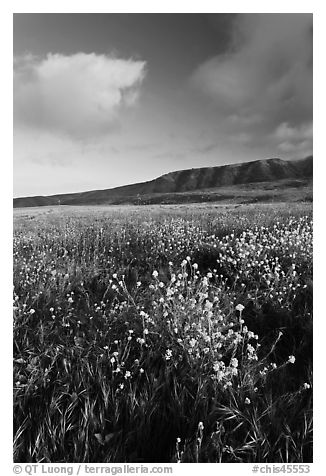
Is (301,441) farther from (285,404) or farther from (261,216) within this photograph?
(261,216)

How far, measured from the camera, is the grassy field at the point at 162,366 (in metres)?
2.38

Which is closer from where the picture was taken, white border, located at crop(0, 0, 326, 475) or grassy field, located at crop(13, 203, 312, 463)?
grassy field, located at crop(13, 203, 312, 463)

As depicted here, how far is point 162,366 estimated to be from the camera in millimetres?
2771

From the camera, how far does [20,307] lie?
11.3ft

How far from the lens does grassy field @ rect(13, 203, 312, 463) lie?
93.8 inches

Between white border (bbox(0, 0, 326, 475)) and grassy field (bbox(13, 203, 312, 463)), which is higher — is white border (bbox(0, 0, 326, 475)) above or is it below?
above

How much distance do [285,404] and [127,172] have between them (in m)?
2.96
